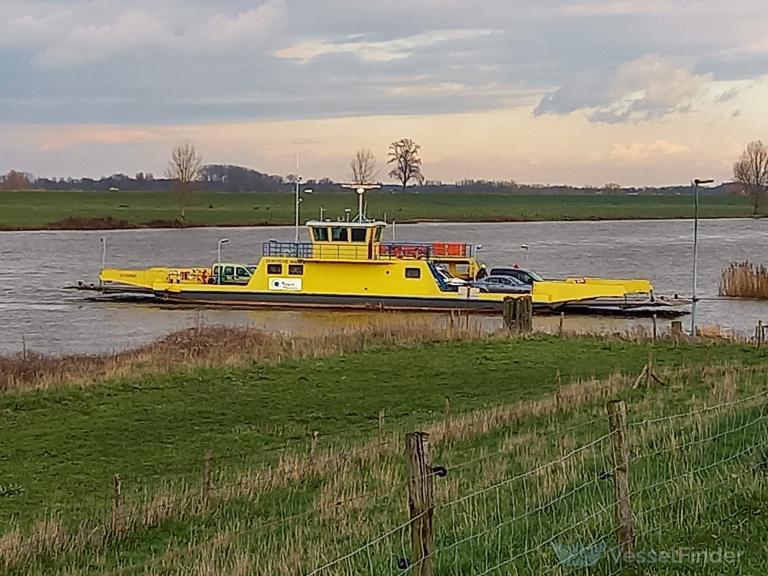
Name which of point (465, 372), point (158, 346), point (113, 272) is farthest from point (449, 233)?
point (465, 372)

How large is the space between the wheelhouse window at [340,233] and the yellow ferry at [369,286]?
42 millimetres

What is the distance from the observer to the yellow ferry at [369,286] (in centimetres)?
4869

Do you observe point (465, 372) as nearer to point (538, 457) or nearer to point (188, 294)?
point (538, 457)

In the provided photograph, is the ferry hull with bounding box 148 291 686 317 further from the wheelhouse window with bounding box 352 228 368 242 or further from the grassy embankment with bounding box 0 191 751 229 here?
the grassy embankment with bounding box 0 191 751 229

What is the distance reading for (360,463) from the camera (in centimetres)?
1376

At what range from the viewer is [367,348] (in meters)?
27.7

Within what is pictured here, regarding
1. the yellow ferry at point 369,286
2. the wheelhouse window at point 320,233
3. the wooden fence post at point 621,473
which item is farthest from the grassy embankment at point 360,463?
the wheelhouse window at point 320,233

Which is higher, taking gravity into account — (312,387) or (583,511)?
(583,511)

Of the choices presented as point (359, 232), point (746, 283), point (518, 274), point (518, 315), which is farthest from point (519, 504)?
point (746, 283)

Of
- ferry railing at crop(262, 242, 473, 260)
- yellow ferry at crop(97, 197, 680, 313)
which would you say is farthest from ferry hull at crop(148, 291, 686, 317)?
ferry railing at crop(262, 242, 473, 260)

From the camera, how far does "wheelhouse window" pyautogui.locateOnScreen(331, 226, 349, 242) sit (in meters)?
48.5

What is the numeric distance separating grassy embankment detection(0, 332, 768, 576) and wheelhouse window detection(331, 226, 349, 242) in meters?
22.0

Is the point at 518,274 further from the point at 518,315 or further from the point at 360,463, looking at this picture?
the point at 360,463

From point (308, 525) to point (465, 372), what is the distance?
46.7ft
